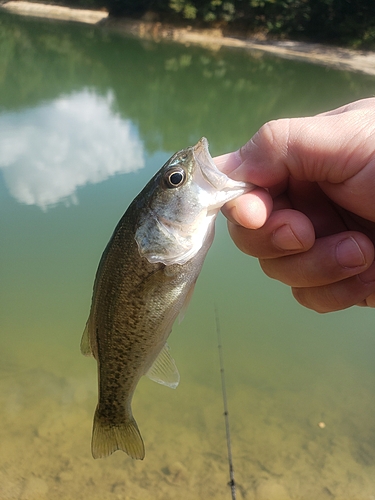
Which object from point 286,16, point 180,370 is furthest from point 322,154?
point 286,16

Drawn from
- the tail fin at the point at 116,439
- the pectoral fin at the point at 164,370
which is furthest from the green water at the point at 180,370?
the pectoral fin at the point at 164,370

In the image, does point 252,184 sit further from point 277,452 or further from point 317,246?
point 277,452

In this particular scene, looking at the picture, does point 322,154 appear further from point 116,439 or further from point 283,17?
point 283,17

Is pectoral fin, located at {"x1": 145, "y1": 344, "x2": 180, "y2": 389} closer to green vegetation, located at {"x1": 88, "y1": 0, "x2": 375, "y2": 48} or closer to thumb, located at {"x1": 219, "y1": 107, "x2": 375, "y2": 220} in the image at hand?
thumb, located at {"x1": 219, "y1": 107, "x2": 375, "y2": 220}

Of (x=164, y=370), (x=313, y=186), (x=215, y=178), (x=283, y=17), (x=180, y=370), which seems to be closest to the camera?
(x=215, y=178)

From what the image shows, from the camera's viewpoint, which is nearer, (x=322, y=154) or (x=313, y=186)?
(x=322, y=154)

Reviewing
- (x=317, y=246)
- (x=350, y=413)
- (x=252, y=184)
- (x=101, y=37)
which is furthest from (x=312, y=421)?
(x=101, y=37)

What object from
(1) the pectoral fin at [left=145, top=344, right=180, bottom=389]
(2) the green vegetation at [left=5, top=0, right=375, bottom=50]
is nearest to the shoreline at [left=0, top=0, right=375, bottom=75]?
(2) the green vegetation at [left=5, top=0, right=375, bottom=50]
